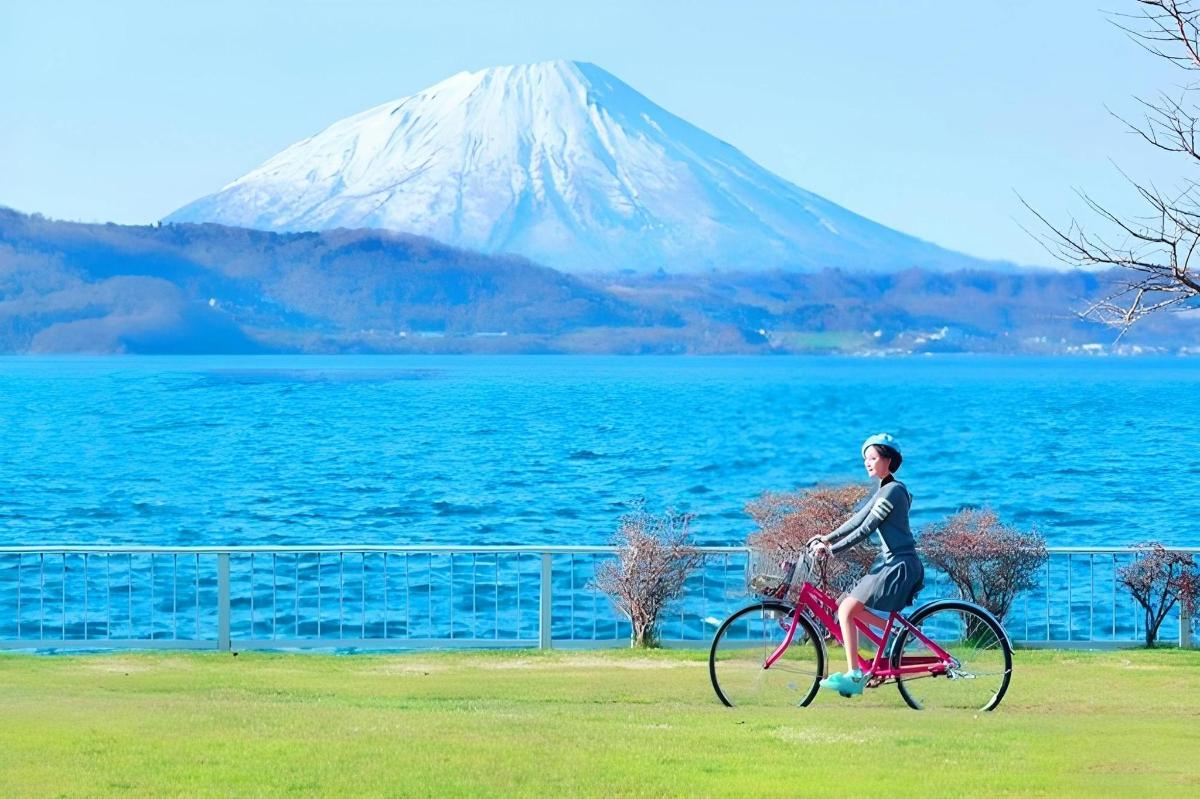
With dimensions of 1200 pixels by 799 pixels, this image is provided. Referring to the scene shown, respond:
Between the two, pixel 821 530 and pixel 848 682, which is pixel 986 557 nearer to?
pixel 821 530

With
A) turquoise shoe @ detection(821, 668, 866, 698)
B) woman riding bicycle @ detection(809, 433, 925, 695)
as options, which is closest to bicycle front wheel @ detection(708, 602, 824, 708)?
turquoise shoe @ detection(821, 668, 866, 698)

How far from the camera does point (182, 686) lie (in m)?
Result: 12.4

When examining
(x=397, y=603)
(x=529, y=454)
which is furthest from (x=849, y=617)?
(x=529, y=454)

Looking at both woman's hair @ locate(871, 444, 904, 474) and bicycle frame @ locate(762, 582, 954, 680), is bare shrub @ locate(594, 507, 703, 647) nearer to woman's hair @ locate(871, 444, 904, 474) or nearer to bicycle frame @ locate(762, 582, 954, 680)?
bicycle frame @ locate(762, 582, 954, 680)

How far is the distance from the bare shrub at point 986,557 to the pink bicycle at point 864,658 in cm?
574

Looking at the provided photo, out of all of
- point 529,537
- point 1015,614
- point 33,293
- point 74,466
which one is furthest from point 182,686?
point 33,293

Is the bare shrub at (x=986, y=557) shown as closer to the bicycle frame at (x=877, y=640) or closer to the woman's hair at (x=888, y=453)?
the bicycle frame at (x=877, y=640)

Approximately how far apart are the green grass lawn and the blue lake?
24.5 feet

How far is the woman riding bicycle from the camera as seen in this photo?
9.60 meters

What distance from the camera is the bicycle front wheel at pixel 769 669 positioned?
399 inches

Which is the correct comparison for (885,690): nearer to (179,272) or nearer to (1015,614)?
(1015,614)

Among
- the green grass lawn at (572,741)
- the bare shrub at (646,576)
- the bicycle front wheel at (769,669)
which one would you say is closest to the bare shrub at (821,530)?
the bare shrub at (646,576)

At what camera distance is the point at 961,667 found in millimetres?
10289

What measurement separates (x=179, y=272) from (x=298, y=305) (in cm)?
1361
